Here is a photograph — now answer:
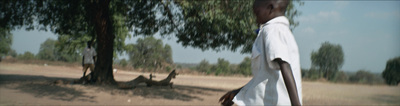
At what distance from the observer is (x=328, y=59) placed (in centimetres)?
3106

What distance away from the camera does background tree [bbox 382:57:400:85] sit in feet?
70.7

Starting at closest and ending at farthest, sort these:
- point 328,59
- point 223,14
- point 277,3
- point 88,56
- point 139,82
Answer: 1. point 277,3
2. point 223,14
3. point 139,82
4. point 88,56
5. point 328,59

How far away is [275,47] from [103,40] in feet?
35.5

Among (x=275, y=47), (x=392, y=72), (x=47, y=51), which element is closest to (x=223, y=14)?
(x=275, y=47)

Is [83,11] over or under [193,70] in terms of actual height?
over

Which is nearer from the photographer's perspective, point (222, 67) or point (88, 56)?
→ point (88, 56)

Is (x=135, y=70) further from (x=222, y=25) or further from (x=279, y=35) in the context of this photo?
(x=279, y=35)

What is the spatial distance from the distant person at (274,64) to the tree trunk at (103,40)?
10.4 m

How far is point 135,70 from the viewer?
117ft

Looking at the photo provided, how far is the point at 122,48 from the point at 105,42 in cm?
2099

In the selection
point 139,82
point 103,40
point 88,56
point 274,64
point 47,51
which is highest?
point 47,51

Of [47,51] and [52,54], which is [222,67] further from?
[47,51]

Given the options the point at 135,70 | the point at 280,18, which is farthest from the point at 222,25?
the point at 135,70

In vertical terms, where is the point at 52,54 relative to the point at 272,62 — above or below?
above
